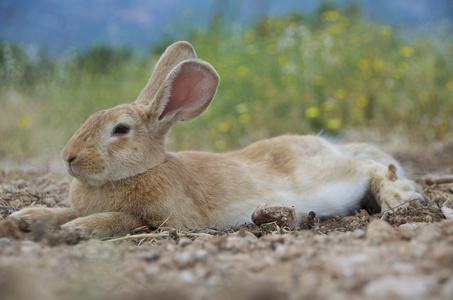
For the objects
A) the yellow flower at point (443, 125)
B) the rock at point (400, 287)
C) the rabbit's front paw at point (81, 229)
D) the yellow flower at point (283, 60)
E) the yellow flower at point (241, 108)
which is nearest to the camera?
the rock at point (400, 287)

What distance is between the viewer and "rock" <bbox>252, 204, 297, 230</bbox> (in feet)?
11.8

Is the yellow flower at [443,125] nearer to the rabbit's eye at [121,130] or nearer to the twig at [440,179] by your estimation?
the twig at [440,179]

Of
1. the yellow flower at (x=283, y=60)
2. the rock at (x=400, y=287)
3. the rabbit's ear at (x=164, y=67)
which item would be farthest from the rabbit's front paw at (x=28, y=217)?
the yellow flower at (x=283, y=60)

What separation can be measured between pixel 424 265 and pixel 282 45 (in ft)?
24.3

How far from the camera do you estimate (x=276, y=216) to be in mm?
3588

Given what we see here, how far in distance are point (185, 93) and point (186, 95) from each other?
0.06 feet

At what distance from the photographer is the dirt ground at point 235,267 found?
171 centimetres

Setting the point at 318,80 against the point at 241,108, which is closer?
the point at 241,108

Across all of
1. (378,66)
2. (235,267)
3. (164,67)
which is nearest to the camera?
(235,267)

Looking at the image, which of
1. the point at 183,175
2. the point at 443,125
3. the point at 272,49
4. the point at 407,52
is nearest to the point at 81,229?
the point at 183,175

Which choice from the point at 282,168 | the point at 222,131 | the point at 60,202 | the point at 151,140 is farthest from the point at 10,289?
the point at 222,131

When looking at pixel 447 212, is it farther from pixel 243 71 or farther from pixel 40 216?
pixel 243 71

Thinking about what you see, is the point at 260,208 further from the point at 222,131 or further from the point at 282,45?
the point at 282,45

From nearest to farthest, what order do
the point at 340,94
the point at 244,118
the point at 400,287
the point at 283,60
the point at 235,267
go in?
the point at 400,287 → the point at 235,267 → the point at 244,118 → the point at 340,94 → the point at 283,60
